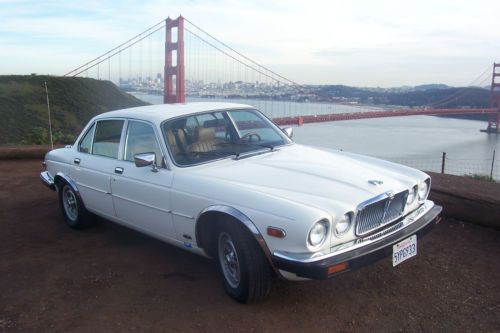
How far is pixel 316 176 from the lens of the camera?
3.55 meters

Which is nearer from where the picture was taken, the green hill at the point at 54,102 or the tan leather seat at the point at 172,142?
the tan leather seat at the point at 172,142

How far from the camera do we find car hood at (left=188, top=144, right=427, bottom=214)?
315cm

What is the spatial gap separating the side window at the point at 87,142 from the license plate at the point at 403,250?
11.0 ft

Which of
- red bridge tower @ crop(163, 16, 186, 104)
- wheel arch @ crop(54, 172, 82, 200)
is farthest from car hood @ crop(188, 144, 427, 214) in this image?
red bridge tower @ crop(163, 16, 186, 104)

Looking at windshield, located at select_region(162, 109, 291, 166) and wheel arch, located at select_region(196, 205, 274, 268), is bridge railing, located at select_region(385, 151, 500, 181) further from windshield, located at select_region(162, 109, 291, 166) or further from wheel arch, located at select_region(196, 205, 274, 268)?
wheel arch, located at select_region(196, 205, 274, 268)

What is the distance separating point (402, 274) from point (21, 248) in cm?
376

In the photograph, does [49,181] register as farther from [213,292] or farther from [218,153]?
[213,292]

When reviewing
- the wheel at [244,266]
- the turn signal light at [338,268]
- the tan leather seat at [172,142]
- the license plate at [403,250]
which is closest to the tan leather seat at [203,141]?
the tan leather seat at [172,142]

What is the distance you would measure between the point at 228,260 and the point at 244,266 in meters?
0.33

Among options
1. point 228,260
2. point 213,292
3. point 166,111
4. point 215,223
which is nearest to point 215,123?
point 166,111

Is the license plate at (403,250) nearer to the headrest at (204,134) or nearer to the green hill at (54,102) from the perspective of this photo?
the headrest at (204,134)

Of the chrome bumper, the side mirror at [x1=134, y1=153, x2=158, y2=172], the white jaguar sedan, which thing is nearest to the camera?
the white jaguar sedan

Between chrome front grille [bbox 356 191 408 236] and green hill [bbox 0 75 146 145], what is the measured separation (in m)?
28.4

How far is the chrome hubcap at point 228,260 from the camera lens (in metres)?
3.38
